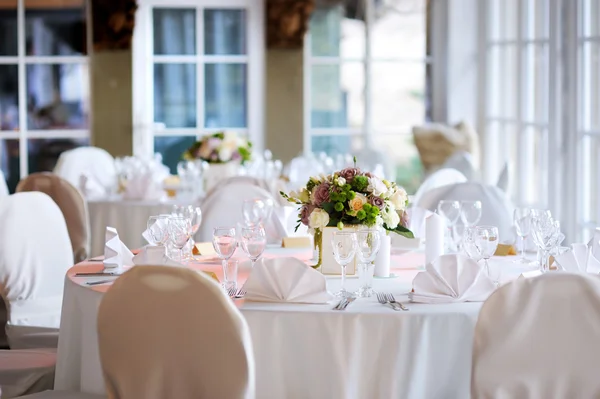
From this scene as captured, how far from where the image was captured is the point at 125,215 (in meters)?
6.08

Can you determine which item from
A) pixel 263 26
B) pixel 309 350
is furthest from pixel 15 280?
pixel 263 26

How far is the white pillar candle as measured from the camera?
367 centimetres

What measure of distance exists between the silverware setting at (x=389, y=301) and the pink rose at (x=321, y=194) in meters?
0.42

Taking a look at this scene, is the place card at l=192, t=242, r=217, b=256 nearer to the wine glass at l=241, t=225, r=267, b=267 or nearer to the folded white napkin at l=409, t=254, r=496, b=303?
the wine glass at l=241, t=225, r=267, b=267

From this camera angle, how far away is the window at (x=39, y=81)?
8.02 m

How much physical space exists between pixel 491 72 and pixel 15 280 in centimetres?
466

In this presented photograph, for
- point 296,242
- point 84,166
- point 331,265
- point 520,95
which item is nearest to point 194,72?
point 84,166

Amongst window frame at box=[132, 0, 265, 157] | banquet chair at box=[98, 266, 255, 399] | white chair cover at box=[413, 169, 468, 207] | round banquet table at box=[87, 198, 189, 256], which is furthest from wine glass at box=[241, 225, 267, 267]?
window frame at box=[132, 0, 265, 157]

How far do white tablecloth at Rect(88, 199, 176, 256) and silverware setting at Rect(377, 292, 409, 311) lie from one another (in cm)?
301

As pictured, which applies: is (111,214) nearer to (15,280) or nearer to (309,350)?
(15,280)

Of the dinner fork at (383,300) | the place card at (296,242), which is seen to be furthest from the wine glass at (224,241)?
the place card at (296,242)

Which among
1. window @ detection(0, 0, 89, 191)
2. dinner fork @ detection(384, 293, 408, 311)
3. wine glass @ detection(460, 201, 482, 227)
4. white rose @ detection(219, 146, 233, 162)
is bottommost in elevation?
dinner fork @ detection(384, 293, 408, 311)

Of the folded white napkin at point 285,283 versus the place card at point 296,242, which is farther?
the place card at point 296,242

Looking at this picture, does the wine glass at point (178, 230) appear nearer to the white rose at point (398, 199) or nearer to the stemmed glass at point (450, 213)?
the white rose at point (398, 199)
